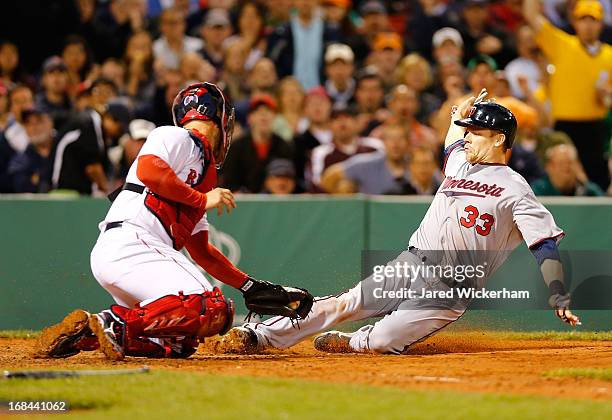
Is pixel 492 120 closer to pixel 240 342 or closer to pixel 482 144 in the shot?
pixel 482 144

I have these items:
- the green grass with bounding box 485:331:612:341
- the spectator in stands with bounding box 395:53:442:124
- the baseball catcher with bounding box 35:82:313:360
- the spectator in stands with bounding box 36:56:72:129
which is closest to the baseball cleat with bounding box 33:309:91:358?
the baseball catcher with bounding box 35:82:313:360

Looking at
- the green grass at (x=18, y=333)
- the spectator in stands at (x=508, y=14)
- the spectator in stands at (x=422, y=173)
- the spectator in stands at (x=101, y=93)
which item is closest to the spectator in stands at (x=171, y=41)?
the spectator in stands at (x=101, y=93)

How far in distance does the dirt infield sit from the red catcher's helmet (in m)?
1.51

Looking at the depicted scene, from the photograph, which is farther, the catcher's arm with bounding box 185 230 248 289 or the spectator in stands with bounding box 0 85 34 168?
the spectator in stands with bounding box 0 85 34 168

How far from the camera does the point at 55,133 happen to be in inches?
497

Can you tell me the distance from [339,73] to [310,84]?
54 cm

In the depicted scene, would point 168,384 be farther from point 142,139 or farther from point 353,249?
point 142,139

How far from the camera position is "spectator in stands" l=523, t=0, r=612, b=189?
1333cm

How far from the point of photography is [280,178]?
12.0 meters

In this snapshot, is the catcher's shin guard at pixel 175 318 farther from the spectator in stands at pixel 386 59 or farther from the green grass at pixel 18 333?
the spectator in stands at pixel 386 59

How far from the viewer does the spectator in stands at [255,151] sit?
1245 centimetres

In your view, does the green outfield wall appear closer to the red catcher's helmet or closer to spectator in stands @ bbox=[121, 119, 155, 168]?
spectator in stands @ bbox=[121, 119, 155, 168]

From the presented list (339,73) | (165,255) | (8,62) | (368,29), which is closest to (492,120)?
(165,255)

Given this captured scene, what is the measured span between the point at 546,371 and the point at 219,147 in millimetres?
2647
